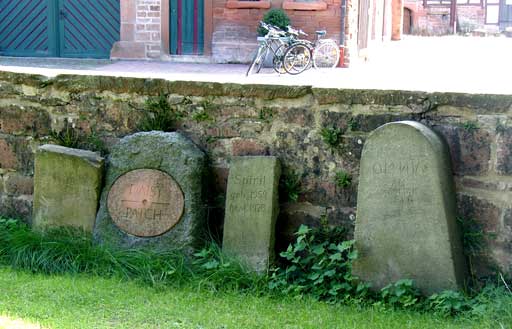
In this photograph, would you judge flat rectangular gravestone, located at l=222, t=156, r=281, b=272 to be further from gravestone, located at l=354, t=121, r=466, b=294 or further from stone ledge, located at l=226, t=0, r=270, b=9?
stone ledge, located at l=226, t=0, r=270, b=9

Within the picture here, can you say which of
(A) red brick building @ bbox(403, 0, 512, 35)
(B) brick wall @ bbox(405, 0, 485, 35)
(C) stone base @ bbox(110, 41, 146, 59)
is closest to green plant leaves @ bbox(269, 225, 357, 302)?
(C) stone base @ bbox(110, 41, 146, 59)

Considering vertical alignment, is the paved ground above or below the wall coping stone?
above

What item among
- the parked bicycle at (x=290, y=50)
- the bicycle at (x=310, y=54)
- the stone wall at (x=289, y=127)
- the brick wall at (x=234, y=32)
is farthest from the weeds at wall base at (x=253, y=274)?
the brick wall at (x=234, y=32)

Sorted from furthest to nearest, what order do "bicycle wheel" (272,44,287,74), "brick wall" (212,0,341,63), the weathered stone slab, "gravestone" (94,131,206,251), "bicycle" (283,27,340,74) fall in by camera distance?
"brick wall" (212,0,341,63) < "bicycle" (283,27,340,74) < "bicycle wheel" (272,44,287,74) < the weathered stone slab < "gravestone" (94,131,206,251)

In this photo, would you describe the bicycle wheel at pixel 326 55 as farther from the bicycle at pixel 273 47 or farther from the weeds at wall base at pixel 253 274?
the weeds at wall base at pixel 253 274

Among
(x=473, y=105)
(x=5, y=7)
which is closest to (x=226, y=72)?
(x=5, y=7)

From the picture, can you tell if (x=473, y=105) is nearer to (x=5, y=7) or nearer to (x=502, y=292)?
(x=502, y=292)

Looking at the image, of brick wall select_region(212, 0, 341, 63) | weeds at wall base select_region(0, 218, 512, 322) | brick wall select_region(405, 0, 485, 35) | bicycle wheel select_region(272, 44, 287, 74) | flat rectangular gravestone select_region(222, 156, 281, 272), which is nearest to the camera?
weeds at wall base select_region(0, 218, 512, 322)

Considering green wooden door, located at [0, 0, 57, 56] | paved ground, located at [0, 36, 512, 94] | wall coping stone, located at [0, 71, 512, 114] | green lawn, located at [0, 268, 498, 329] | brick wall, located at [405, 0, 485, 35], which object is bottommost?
green lawn, located at [0, 268, 498, 329]

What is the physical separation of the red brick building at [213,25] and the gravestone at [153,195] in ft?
37.8

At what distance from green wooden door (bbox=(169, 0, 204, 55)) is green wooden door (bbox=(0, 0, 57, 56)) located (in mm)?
2658

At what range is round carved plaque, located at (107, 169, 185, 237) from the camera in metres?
5.28

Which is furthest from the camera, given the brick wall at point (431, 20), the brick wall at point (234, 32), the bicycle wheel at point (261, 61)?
the brick wall at point (431, 20)

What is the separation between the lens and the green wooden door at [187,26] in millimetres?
17172
